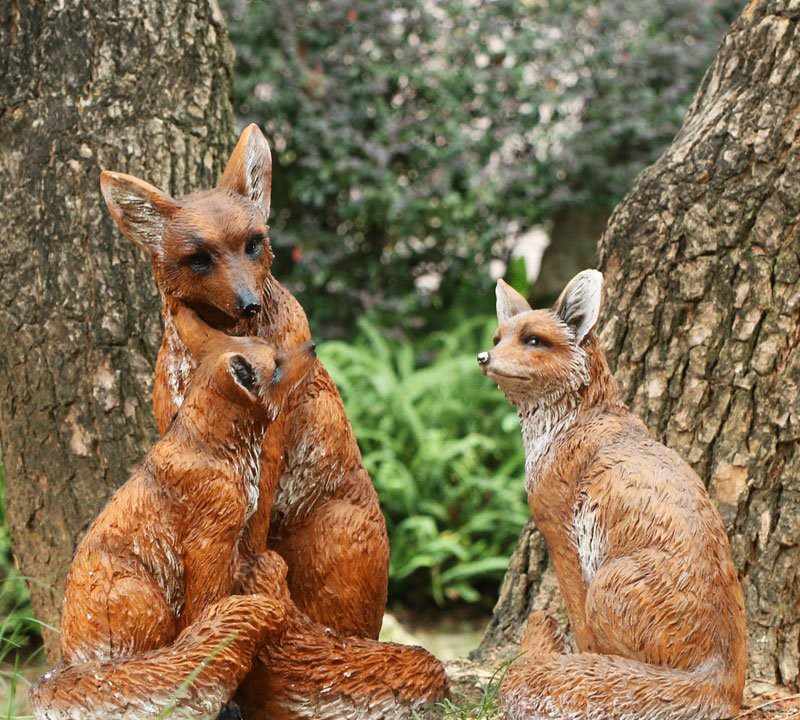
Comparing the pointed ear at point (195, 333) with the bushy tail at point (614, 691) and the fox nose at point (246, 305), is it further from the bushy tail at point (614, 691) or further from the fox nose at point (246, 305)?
the bushy tail at point (614, 691)

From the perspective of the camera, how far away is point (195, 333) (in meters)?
2.71

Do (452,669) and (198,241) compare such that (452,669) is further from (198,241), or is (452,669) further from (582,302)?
(198,241)

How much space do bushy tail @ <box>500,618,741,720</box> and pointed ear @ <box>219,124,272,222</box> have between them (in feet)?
4.65

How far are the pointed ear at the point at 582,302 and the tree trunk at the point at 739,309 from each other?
105cm

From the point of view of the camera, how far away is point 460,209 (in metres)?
7.74

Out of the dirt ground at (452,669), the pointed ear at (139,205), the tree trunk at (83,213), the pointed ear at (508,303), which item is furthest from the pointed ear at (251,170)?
the dirt ground at (452,669)

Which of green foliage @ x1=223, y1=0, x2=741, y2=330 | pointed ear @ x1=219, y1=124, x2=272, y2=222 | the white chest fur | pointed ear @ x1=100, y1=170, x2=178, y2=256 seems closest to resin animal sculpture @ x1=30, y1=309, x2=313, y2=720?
pointed ear @ x1=100, y1=170, x2=178, y2=256

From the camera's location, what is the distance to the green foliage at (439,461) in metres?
6.98

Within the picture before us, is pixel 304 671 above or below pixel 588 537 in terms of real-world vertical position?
below

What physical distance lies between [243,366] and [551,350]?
83cm

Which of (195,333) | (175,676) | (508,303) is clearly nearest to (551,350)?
(508,303)

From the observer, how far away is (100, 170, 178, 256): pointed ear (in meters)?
2.67

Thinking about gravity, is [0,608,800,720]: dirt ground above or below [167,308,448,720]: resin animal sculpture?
below

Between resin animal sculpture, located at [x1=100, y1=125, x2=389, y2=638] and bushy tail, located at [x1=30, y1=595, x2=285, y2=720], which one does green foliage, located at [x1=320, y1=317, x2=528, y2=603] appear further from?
bushy tail, located at [x1=30, y1=595, x2=285, y2=720]
